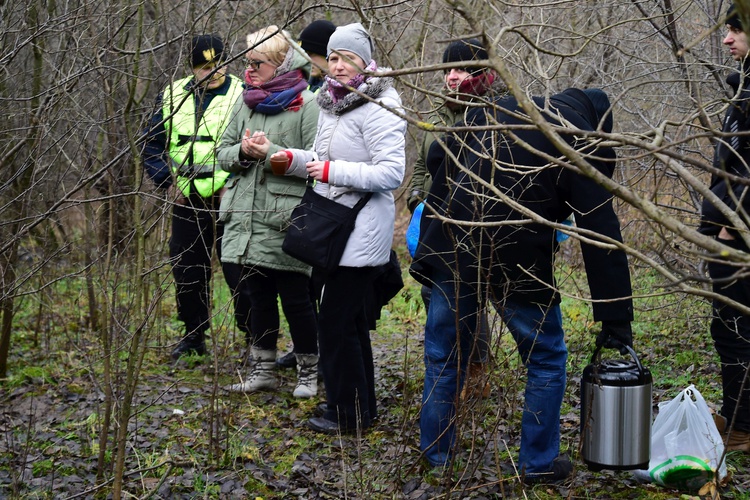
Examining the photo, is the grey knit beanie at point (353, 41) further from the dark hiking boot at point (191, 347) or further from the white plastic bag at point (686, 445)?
the dark hiking boot at point (191, 347)

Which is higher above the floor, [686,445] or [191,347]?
[686,445]

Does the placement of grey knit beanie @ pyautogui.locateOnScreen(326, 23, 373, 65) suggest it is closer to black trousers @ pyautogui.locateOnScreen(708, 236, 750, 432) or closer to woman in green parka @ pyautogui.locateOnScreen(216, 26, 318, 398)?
woman in green parka @ pyautogui.locateOnScreen(216, 26, 318, 398)

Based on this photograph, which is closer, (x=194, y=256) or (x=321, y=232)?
(x=321, y=232)

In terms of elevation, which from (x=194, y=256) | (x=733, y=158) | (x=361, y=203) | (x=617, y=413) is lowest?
(x=617, y=413)

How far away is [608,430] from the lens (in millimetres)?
Answer: 3387

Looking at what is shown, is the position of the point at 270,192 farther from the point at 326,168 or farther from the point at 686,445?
the point at 686,445

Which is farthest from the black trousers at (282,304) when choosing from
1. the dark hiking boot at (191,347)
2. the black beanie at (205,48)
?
the black beanie at (205,48)

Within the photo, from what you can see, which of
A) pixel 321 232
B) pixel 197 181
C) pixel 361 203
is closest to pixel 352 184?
pixel 361 203

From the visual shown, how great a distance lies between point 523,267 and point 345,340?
1.23 meters

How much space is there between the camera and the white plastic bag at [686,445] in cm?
354

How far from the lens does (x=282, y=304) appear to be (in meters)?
4.96

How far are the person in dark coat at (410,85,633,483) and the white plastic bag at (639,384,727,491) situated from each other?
0.41m

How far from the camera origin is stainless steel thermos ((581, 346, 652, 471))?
3367 millimetres

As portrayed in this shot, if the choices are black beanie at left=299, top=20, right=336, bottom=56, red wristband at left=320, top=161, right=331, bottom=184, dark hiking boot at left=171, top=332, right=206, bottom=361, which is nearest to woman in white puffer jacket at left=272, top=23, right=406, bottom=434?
red wristband at left=320, top=161, right=331, bottom=184
